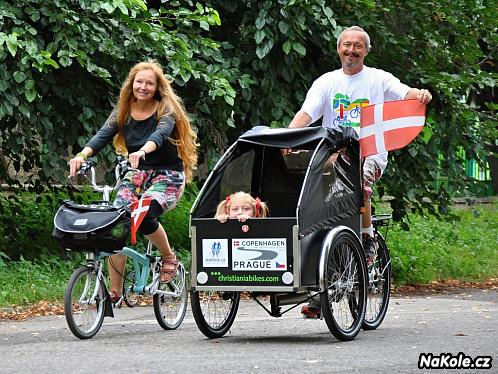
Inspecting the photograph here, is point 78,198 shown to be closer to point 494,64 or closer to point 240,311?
point 240,311

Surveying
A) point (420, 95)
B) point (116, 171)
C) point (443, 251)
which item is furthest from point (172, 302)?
point (443, 251)

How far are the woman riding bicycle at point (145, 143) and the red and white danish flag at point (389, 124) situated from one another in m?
1.27

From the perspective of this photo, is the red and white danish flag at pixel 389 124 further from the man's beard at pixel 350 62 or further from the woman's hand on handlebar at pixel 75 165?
the woman's hand on handlebar at pixel 75 165

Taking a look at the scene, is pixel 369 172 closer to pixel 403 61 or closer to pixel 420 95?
pixel 420 95

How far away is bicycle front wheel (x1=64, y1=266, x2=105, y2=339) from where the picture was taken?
7.97 metres

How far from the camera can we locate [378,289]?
29.8ft

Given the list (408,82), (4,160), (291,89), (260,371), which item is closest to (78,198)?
(4,160)

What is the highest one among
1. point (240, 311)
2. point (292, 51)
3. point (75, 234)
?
point (292, 51)

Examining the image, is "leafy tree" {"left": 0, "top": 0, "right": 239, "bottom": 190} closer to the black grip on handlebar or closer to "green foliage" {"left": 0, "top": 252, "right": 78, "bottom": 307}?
"green foliage" {"left": 0, "top": 252, "right": 78, "bottom": 307}

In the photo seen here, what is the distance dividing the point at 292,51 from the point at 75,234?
4.28 m

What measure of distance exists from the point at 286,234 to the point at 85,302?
4.80 feet

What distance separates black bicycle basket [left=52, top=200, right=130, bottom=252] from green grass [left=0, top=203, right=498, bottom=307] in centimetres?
268

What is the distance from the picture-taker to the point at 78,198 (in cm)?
1327

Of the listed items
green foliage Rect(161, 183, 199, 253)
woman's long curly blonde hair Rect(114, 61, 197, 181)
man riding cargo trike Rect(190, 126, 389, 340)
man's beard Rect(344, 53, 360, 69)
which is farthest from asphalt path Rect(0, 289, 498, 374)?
green foliage Rect(161, 183, 199, 253)
